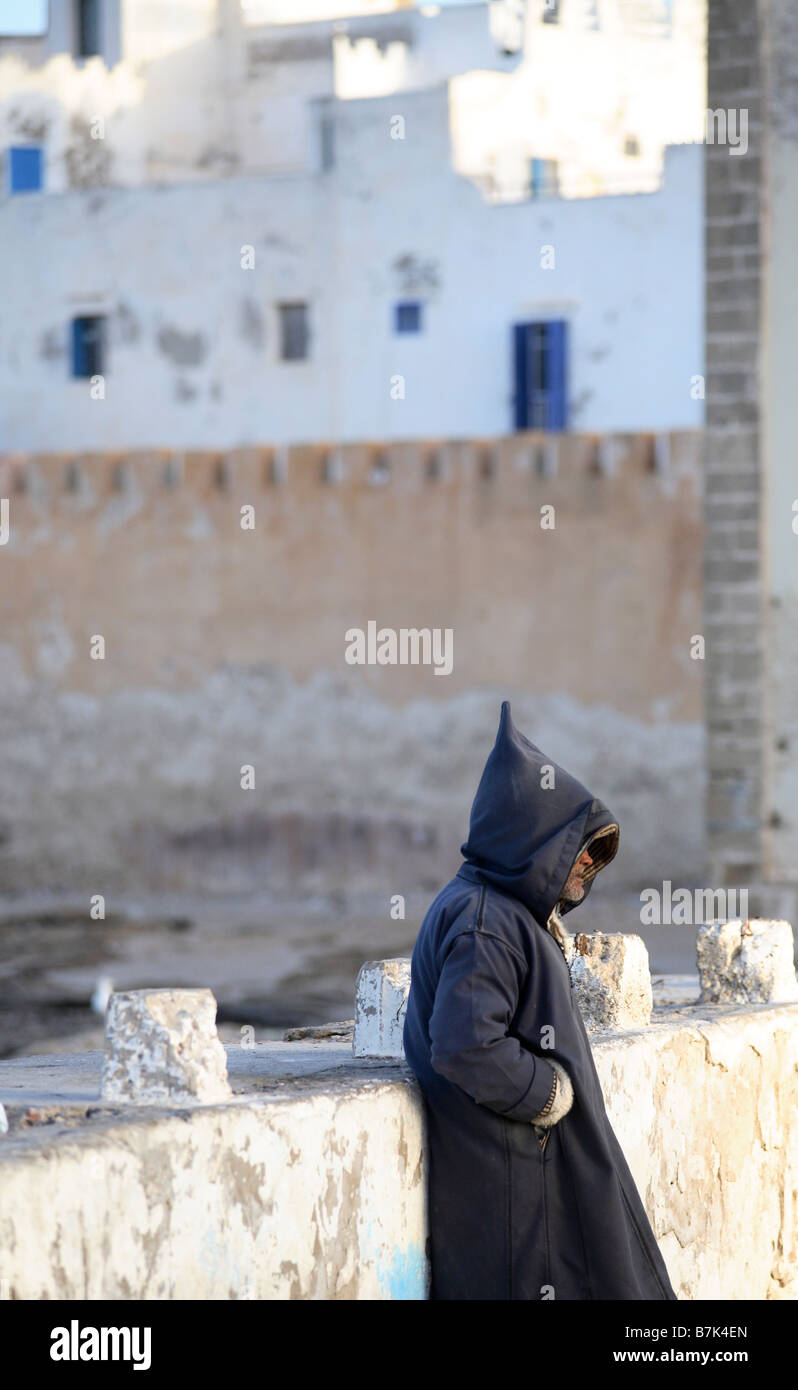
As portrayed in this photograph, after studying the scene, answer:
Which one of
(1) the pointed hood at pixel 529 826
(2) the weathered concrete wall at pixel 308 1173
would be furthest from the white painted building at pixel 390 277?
(1) the pointed hood at pixel 529 826

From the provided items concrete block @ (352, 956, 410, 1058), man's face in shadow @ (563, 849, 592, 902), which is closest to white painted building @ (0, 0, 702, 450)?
concrete block @ (352, 956, 410, 1058)

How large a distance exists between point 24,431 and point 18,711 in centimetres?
671

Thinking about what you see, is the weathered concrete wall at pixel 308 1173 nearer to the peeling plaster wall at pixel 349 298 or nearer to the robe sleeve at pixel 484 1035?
the robe sleeve at pixel 484 1035

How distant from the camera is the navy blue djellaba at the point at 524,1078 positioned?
2.92 m

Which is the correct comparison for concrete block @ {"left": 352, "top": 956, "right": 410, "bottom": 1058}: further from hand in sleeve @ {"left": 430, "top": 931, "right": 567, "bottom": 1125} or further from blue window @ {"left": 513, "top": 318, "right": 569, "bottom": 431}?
blue window @ {"left": 513, "top": 318, "right": 569, "bottom": 431}

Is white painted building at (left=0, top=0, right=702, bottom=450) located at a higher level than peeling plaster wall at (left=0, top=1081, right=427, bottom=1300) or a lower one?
higher

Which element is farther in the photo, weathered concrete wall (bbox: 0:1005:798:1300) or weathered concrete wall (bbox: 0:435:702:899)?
weathered concrete wall (bbox: 0:435:702:899)

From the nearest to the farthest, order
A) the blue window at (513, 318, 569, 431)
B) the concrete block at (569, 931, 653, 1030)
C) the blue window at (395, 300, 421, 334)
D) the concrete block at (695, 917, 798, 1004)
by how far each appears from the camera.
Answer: the concrete block at (569, 931, 653, 1030), the concrete block at (695, 917, 798, 1004), the blue window at (513, 318, 569, 431), the blue window at (395, 300, 421, 334)

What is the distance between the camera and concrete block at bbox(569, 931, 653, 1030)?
401 cm

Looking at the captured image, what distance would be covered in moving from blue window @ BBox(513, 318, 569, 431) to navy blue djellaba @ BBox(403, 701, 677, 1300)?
17.9 m
